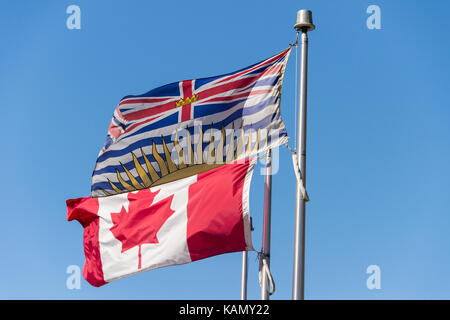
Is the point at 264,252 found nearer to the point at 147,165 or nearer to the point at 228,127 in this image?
the point at 228,127

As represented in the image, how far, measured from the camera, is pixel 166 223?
1931 cm

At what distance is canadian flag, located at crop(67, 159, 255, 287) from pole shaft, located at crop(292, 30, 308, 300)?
5.71 ft

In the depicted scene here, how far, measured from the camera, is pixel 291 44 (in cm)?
1803

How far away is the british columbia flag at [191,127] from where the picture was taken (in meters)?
18.6

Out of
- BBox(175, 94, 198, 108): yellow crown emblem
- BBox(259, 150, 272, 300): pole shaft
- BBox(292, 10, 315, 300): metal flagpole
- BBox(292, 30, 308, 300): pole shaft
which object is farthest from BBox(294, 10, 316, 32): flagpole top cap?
BBox(175, 94, 198, 108): yellow crown emblem

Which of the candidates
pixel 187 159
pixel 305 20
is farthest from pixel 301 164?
pixel 187 159

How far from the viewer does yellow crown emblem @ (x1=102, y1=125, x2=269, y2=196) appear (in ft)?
61.1

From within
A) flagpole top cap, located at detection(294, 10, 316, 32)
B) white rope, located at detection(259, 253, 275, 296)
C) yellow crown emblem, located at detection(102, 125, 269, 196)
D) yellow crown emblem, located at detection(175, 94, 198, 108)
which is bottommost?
white rope, located at detection(259, 253, 275, 296)

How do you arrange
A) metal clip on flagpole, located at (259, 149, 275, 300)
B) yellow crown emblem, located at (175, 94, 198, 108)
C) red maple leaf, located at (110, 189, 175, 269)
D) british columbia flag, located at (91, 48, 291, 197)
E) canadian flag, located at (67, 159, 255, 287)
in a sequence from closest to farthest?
1. metal clip on flagpole, located at (259, 149, 275, 300)
2. canadian flag, located at (67, 159, 255, 287)
3. british columbia flag, located at (91, 48, 291, 197)
4. red maple leaf, located at (110, 189, 175, 269)
5. yellow crown emblem, located at (175, 94, 198, 108)

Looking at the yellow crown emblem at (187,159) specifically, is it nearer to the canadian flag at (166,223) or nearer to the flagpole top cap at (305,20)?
the canadian flag at (166,223)

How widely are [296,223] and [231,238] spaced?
208cm

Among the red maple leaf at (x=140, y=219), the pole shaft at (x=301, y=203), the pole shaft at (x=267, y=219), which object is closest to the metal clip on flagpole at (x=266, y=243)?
the pole shaft at (x=267, y=219)

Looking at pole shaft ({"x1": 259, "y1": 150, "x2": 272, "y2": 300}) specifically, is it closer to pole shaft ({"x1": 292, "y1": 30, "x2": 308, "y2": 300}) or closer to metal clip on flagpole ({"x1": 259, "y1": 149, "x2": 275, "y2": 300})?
metal clip on flagpole ({"x1": 259, "y1": 149, "x2": 275, "y2": 300})

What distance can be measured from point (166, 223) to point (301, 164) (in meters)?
4.27
